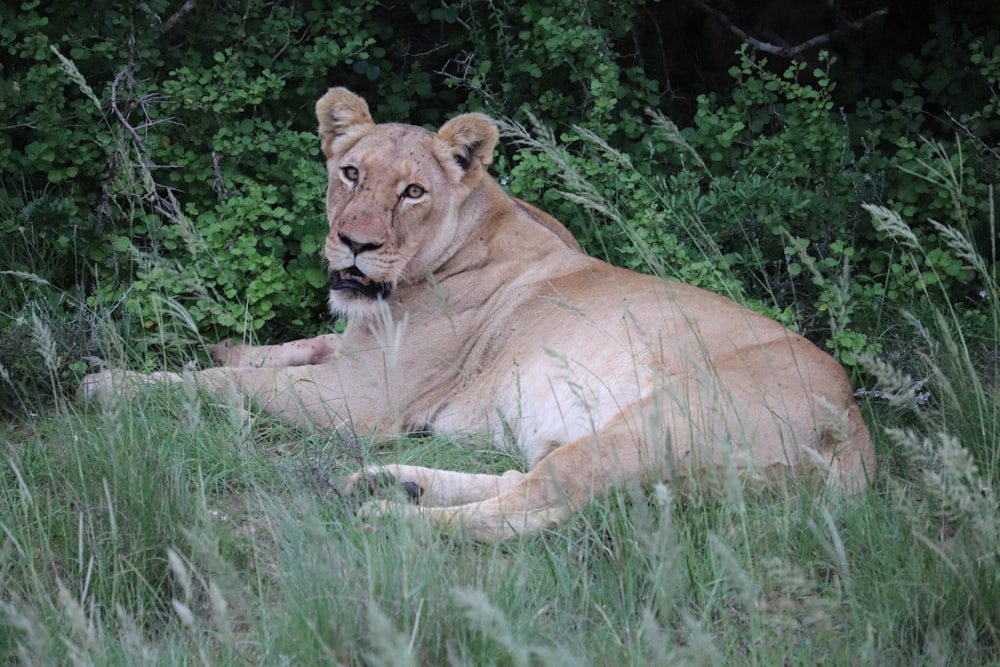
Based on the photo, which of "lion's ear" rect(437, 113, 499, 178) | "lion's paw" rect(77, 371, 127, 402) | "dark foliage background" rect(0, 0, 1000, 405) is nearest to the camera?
"lion's paw" rect(77, 371, 127, 402)

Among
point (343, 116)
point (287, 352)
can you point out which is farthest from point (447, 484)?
point (343, 116)

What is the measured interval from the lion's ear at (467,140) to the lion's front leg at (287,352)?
894mm

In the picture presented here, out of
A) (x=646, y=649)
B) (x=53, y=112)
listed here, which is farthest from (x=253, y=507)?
(x=53, y=112)

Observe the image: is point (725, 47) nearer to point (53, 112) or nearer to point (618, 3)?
point (618, 3)

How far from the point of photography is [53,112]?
203 inches

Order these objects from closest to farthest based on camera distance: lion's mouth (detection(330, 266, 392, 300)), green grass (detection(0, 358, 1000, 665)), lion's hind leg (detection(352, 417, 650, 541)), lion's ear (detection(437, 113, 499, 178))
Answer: green grass (detection(0, 358, 1000, 665))
lion's hind leg (detection(352, 417, 650, 541))
lion's mouth (detection(330, 266, 392, 300))
lion's ear (detection(437, 113, 499, 178))

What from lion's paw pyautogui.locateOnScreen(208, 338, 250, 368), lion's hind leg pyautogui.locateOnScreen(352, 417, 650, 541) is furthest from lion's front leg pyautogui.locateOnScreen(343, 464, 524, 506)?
lion's paw pyautogui.locateOnScreen(208, 338, 250, 368)

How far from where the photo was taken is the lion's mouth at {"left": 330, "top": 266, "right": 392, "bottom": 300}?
4.40m

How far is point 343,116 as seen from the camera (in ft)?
15.4

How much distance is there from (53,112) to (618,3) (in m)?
2.67

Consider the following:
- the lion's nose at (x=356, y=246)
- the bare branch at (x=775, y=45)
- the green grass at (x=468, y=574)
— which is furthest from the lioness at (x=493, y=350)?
the bare branch at (x=775, y=45)

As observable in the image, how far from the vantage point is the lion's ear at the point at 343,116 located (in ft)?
15.3

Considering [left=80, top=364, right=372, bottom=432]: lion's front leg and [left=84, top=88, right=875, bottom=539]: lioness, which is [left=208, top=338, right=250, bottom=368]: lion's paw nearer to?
A: [left=84, top=88, right=875, bottom=539]: lioness

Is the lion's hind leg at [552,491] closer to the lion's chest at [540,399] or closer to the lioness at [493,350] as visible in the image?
the lioness at [493,350]
